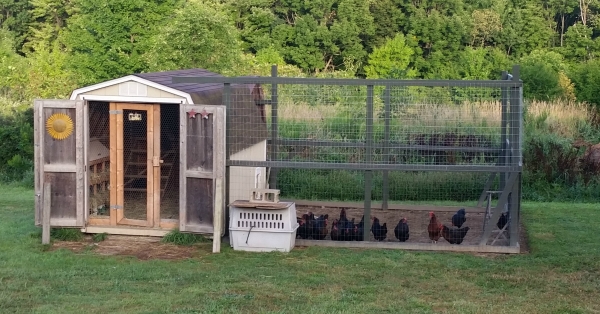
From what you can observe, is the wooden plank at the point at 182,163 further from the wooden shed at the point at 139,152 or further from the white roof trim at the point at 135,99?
the white roof trim at the point at 135,99

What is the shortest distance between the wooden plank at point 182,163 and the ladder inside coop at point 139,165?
0.51m

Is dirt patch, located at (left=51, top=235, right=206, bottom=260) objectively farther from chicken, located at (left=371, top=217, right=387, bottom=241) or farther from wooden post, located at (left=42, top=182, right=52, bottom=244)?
chicken, located at (left=371, top=217, right=387, bottom=241)

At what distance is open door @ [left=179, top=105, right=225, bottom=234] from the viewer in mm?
10820

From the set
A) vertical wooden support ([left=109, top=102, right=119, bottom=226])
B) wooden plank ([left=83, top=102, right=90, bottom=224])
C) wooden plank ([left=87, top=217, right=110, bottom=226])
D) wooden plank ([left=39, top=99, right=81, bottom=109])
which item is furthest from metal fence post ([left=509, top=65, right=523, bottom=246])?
wooden plank ([left=39, top=99, right=81, bottom=109])

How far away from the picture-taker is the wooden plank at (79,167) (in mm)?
11055

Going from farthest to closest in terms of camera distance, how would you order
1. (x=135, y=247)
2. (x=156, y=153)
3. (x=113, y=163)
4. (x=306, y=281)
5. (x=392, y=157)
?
(x=392, y=157), (x=113, y=163), (x=156, y=153), (x=135, y=247), (x=306, y=281)

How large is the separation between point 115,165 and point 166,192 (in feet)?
3.06

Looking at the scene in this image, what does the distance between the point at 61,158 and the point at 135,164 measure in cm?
100

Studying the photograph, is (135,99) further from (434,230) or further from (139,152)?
(434,230)

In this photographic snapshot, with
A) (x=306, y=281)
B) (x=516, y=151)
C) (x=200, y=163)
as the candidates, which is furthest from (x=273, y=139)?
(x=306, y=281)

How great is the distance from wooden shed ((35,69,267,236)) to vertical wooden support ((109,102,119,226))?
1cm

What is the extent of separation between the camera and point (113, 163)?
11.3 meters

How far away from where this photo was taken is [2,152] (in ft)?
64.2

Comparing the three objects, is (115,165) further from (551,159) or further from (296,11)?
(296,11)
